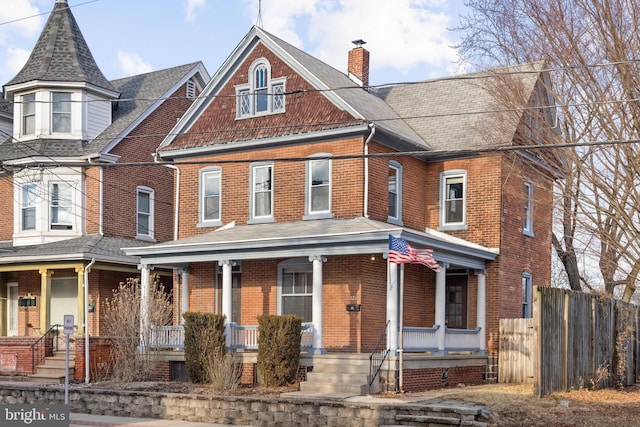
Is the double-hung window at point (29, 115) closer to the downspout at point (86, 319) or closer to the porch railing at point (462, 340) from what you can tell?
the downspout at point (86, 319)

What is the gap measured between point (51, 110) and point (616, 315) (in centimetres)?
2059

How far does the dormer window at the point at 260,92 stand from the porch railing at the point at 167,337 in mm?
7050

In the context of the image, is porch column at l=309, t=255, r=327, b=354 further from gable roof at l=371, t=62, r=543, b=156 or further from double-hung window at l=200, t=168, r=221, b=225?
double-hung window at l=200, t=168, r=221, b=225

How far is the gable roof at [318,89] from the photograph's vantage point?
83.3ft

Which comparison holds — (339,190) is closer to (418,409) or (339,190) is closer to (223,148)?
(223,148)

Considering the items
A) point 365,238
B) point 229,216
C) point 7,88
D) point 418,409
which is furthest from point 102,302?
point 418,409

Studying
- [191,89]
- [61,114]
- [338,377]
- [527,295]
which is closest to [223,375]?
[338,377]

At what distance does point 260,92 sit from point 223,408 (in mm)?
11352

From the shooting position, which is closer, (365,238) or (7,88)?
(365,238)

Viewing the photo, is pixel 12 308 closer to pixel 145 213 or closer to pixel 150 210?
pixel 145 213

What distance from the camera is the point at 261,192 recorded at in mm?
26703

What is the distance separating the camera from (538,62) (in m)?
22.6

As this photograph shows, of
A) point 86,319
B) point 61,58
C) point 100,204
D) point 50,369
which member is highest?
point 61,58

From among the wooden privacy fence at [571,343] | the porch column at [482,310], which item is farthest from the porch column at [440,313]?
the porch column at [482,310]
